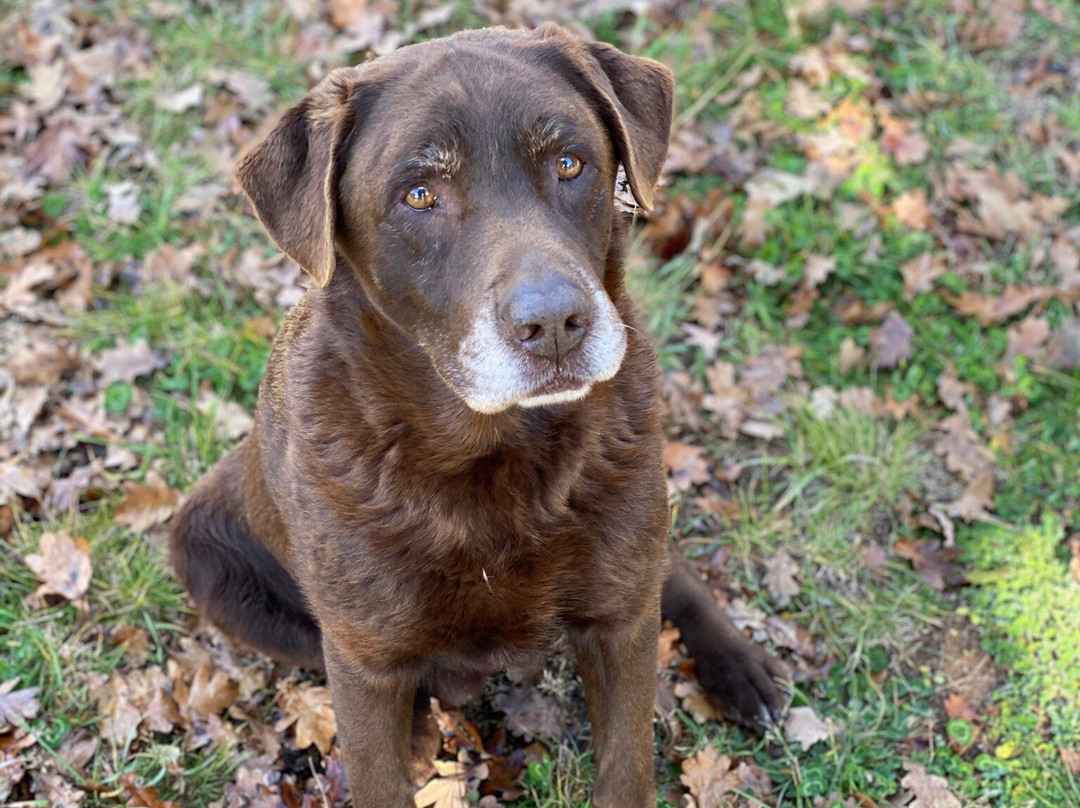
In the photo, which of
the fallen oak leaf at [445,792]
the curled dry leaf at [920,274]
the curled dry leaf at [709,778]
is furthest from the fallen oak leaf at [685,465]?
the fallen oak leaf at [445,792]

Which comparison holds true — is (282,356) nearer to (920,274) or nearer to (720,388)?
(720,388)

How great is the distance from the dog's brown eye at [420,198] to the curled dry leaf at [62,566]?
7.80ft

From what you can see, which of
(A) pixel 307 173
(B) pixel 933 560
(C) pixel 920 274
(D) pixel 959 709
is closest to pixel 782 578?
(B) pixel 933 560

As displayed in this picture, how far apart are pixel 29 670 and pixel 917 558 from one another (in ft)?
10.9

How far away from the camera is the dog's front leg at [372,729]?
10.5 ft

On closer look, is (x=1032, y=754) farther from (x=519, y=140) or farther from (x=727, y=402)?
(x=519, y=140)

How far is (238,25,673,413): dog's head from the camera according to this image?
9.10 ft

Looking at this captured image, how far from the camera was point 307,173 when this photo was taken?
9.86 feet

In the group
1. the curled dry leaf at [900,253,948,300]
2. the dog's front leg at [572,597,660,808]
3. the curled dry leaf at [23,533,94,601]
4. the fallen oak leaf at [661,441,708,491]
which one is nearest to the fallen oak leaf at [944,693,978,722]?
the dog's front leg at [572,597,660,808]

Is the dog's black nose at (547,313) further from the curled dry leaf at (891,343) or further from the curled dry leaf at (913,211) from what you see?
the curled dry leaf at (913,211)

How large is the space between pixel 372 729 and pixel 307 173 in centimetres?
151

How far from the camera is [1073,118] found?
237 inches

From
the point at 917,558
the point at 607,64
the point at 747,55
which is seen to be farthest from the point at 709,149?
the point at 607,64

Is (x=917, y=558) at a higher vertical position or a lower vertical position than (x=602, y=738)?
lower
